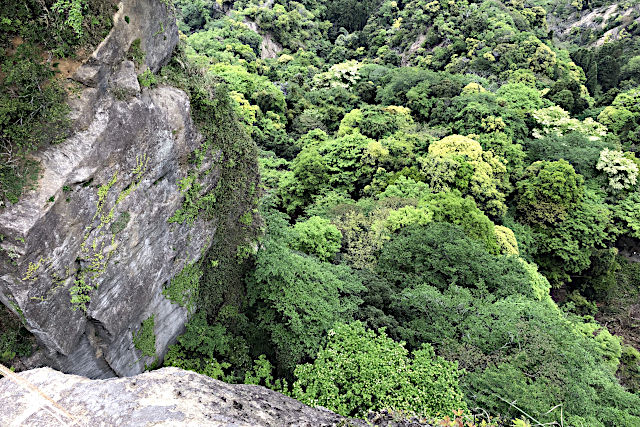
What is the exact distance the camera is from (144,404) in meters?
3.97

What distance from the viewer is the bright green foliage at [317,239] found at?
13.9 metres

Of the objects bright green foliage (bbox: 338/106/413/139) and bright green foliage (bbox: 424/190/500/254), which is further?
bright green foliage (bbox: 338/106/413/139)

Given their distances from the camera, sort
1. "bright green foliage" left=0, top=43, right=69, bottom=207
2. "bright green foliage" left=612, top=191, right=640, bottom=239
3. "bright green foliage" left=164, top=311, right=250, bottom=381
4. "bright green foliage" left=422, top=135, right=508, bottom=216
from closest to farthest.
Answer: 1. "bright green foliage" left=0, top=43, right=69, bottom=207
2. "bright green foliage" left=164, top=311, right=250, bottom=381
3. "bright green foliage" left=422, top=135, right=508, bottom=216
4. "bright green foliage" left=612, top=191, right=640, bottom=239

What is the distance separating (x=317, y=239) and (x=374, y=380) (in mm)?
6818

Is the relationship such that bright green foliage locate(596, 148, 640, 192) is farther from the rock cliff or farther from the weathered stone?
the weathered stone

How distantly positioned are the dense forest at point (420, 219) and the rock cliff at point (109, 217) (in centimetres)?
41

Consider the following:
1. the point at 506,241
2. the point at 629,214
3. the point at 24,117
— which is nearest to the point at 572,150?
the point at 629,214

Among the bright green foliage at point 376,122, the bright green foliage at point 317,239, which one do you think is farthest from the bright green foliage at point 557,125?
the bright green foliage at point 317,239

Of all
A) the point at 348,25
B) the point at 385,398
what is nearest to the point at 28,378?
the point at 385,398

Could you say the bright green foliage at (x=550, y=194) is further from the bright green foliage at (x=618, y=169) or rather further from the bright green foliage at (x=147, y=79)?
the bright green foliage at (x=147, y=79)

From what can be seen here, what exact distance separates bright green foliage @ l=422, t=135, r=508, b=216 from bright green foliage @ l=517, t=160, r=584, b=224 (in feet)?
5.15

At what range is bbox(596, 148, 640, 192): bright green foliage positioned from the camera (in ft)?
65.7

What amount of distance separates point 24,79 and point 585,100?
3758 centimetres

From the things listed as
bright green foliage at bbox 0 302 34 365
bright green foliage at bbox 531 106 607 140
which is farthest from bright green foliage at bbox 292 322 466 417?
bright green foliage at bbox 531 106 607 140
